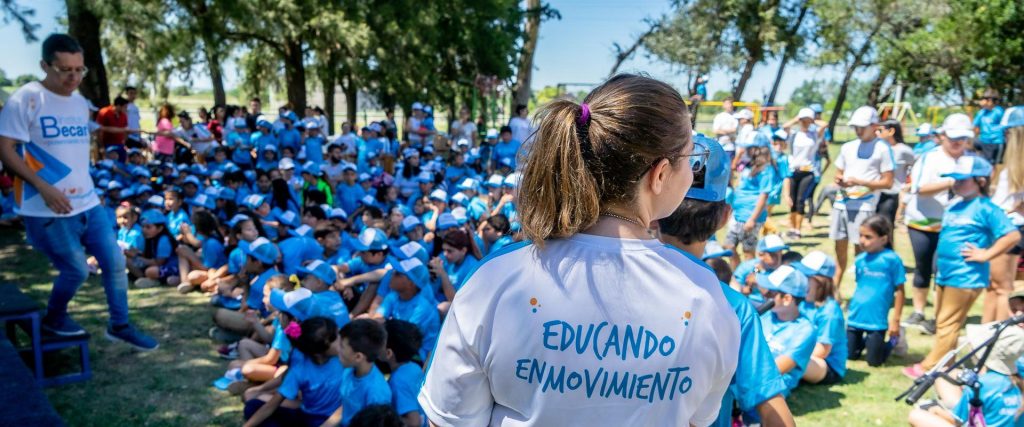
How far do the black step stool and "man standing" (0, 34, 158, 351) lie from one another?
0.06 meters

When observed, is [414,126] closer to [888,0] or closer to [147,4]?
[147,4]

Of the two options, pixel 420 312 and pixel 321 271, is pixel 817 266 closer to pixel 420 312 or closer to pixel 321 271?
pixel 420 312


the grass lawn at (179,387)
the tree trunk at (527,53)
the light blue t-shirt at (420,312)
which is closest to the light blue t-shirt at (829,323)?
the grass lawn at (179,387)

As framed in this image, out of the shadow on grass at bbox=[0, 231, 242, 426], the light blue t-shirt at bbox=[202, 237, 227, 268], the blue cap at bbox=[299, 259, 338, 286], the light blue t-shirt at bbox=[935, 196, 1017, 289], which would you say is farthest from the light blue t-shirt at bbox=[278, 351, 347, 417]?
the light blue t-shirt at bbox=[935, 196, 1017, 289]

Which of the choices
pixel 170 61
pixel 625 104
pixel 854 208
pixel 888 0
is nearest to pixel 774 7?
pixel 888 0

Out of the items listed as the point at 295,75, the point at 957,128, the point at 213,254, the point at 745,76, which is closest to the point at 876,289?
the point at 957,128

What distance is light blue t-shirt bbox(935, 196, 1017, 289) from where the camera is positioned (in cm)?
463

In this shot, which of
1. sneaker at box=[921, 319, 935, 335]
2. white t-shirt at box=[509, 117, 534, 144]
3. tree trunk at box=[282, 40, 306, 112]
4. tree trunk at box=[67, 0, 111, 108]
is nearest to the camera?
sneaker at box=[921, 319, 935, 335]

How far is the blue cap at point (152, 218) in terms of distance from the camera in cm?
733

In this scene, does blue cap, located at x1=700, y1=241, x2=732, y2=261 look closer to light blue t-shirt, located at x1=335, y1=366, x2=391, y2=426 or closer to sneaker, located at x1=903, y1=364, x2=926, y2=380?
sneaker, located at x1=903, y1=364, x2=926, y2=380

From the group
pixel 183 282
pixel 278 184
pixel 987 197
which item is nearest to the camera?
pixel 987 197

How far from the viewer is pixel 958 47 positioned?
45.2ft

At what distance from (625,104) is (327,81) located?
63.6ft

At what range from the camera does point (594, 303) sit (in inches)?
47.1
